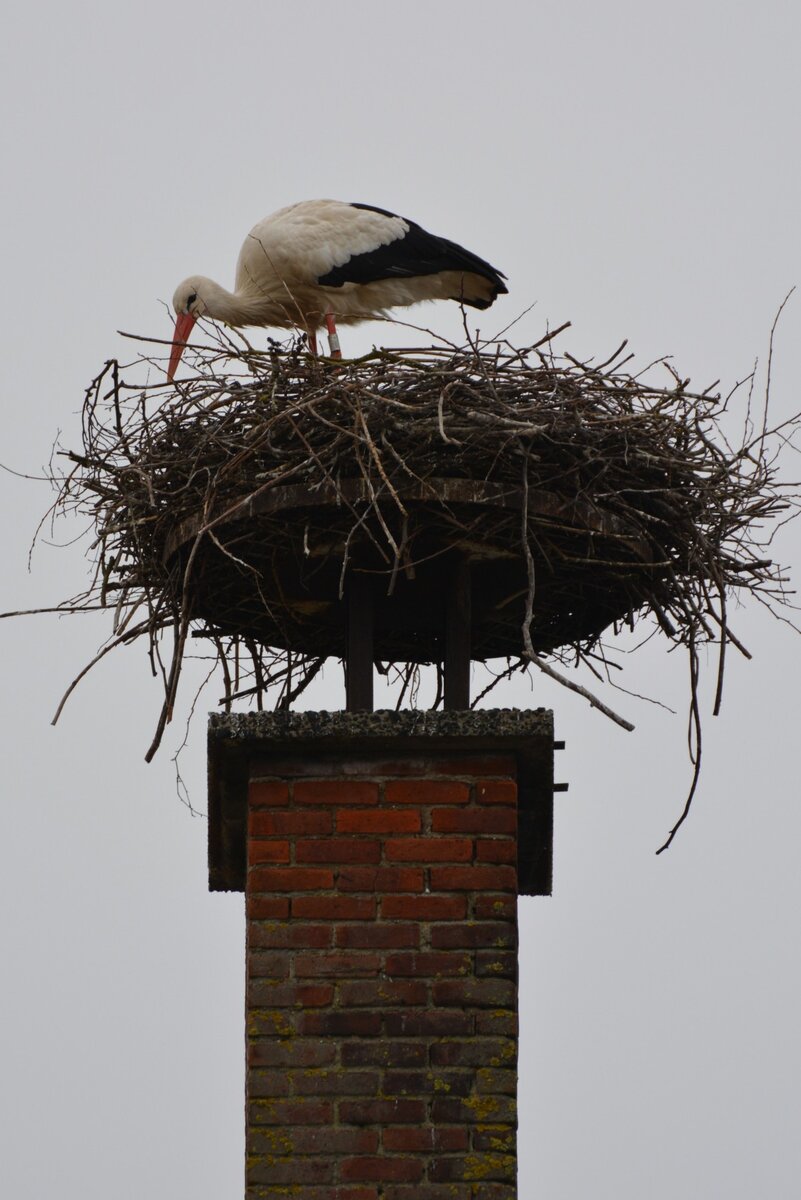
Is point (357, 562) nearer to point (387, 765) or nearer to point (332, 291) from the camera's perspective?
point (387, 765)

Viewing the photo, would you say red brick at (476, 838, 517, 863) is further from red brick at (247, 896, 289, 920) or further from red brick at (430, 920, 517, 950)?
red brick at (247, 896, 289, 920)

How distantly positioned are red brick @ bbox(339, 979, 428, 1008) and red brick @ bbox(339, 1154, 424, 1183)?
36 centimetres

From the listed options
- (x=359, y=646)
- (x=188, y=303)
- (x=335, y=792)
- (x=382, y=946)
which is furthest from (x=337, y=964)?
(x=188, y=303)

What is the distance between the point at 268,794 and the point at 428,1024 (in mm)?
734

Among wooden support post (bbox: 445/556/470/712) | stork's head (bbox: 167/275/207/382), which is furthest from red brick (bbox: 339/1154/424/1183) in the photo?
stork's head (bbox: 167/275/207/382)

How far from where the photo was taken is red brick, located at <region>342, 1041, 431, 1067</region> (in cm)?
457

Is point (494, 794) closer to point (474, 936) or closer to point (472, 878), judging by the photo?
point (472, 878)

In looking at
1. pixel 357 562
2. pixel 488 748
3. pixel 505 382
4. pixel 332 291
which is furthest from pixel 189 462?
pixel 332 291

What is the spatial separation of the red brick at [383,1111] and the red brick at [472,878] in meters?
0.54

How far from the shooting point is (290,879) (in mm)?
4820

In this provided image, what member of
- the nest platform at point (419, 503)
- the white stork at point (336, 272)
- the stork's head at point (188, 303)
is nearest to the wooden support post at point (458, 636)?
the nest platform at point (419, 503)

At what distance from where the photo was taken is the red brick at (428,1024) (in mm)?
4605

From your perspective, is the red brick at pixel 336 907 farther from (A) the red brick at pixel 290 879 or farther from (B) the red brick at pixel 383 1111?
(B) the red brick at pixel 383 1111

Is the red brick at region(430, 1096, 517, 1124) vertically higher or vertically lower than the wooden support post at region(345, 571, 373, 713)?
lower
